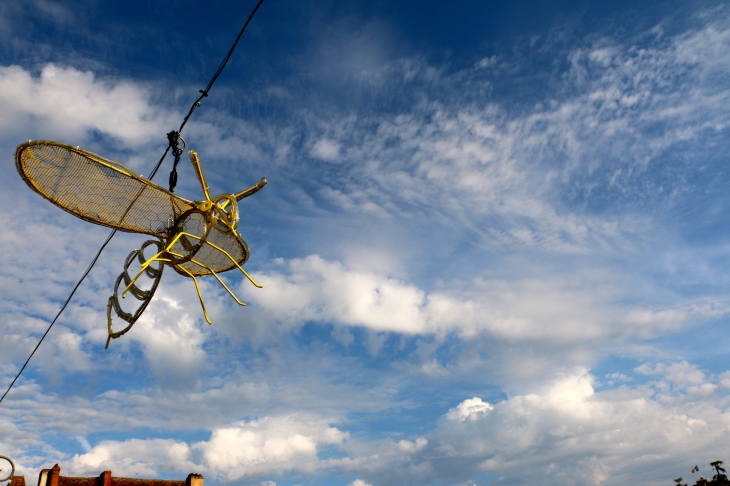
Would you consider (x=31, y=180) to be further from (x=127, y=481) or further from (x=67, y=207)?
(x=127, y=481)

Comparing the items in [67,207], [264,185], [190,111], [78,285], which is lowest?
[67,207]

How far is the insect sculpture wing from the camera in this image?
23.0ft

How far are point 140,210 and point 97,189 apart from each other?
29.0 inches

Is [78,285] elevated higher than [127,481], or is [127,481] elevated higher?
[78,285]

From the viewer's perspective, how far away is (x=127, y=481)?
2441 centimetres

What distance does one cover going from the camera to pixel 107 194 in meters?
7.70

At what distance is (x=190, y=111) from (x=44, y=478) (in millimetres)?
20215

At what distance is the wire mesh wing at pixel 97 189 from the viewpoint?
6.97 meters

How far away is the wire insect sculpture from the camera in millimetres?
7098

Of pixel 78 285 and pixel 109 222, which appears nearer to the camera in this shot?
pixel 109 222

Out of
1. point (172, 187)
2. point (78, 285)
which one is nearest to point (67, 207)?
point (172, 187)

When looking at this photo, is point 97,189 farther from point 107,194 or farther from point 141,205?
point 141,205

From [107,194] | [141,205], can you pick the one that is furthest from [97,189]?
[141,205]

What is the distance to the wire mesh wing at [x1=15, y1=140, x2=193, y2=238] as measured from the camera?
6.97 meters
